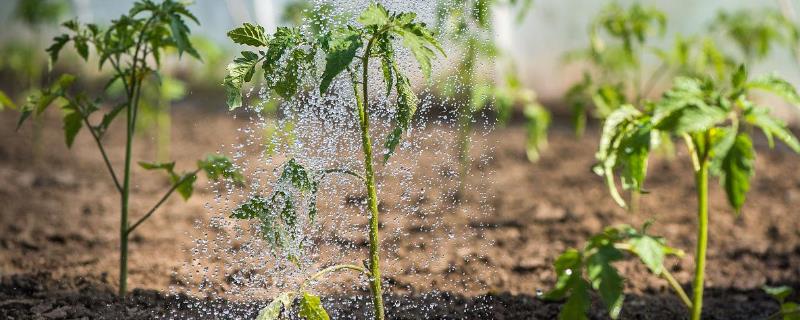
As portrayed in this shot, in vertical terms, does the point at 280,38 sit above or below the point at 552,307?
above

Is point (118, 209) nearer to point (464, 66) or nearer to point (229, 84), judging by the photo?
point (464, 66)

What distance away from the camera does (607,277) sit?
6.13ft

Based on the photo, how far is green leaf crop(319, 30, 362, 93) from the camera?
182 centimetres

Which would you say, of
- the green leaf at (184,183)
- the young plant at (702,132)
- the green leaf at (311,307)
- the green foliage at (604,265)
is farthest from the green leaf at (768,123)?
the green leaf at (184,183)

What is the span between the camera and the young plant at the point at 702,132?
1864mm

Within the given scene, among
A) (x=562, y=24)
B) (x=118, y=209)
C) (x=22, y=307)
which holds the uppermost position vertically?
(x=562, y=24)

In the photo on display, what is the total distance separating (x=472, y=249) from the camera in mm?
3613

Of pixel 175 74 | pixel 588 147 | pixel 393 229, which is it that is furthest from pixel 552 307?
pixel 175 74

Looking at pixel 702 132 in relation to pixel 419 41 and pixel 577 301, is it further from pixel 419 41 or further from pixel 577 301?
pixel 419 41

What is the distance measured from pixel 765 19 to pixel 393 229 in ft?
7.93

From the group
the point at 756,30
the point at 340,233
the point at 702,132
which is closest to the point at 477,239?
the point at 340,233

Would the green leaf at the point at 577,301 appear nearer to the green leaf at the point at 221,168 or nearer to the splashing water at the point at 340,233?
the splashing water at the point at 340,233

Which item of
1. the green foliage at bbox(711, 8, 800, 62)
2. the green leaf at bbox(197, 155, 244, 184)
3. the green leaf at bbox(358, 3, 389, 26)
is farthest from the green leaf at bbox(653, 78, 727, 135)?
the green foliage at bbox(711, 8, 800, 62)

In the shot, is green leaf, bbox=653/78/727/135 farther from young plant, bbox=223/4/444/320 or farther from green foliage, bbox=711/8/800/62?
green foliage, bbox=711/8/800/62
